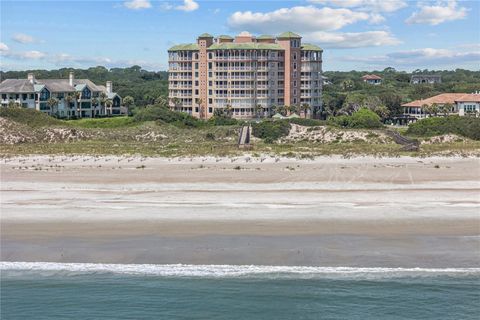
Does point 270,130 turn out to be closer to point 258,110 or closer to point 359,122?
point 359,122

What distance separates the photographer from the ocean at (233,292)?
17.5 metres

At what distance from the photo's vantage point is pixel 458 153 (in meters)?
44.5

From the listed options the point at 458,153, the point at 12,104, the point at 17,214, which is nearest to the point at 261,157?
the point at 458,153

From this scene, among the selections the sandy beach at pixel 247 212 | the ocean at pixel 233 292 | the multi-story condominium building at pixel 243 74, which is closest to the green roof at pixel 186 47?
the multi-story condominium building at pixel 243 74

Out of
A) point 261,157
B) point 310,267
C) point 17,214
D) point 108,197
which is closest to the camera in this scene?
point 310,267

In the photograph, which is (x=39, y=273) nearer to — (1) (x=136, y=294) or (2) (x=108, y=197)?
(1) (x=136, y=294)

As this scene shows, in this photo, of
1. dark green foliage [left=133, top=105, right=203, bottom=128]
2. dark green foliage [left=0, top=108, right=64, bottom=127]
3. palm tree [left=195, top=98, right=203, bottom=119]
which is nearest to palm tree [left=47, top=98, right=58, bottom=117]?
dark green foliage [left=0, top=108, right=64, bottom=127]

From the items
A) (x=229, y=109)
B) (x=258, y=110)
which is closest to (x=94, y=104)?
(x=229, y=109)

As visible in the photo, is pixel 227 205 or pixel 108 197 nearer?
pixel 227 205

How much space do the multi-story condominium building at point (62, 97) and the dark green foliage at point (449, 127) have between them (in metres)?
46.0

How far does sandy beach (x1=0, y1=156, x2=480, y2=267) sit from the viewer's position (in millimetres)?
21984

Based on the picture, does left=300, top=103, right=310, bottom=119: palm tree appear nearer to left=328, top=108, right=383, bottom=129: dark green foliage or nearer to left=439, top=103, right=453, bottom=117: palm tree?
left=328, top=108, right=383, bottom=129: dark green foliage

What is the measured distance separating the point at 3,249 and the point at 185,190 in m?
11.3

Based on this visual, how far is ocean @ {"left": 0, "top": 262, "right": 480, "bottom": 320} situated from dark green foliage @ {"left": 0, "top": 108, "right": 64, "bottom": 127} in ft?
147
